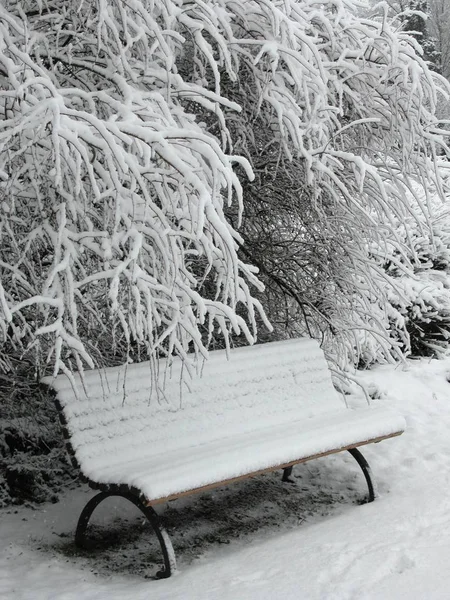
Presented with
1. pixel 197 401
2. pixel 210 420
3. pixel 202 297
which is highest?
pixel 202 297

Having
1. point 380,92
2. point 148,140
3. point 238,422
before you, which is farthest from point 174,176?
point 380,92

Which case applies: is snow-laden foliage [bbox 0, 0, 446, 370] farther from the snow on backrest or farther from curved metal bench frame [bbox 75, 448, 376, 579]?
curved metal bench frame [bbox 75, 448, 376, 579]

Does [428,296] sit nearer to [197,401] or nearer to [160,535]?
[197,401]

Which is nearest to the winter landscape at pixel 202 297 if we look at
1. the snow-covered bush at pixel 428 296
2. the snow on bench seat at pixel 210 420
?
the snow on bench seat at pixel 210 420

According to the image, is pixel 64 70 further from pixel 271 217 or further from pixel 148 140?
pixel 271 217

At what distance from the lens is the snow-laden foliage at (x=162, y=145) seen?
2398 millimetres

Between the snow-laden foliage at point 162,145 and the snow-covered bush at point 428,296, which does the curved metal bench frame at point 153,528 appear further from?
the snow-covered bush at point 428,296

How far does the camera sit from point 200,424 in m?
3.47

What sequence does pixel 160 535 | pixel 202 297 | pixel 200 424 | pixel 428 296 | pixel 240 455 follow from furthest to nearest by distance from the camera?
1. pixel 428 296
2. pixel 202 297
3. pixel 200 424
4. pixel 240 455
5. pixel 160 535

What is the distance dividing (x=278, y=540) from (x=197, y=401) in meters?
0.74

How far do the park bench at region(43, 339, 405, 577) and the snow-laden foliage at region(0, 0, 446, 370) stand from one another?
0.88 ft

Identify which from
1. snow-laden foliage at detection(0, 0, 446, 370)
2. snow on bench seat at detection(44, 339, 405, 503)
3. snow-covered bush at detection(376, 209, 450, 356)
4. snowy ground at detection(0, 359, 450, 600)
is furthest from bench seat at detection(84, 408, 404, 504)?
snow-covered bush at detection(376, 209, 450, 356)

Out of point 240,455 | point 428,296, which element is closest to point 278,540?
point 240,455

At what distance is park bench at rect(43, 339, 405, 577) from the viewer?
2.91m
